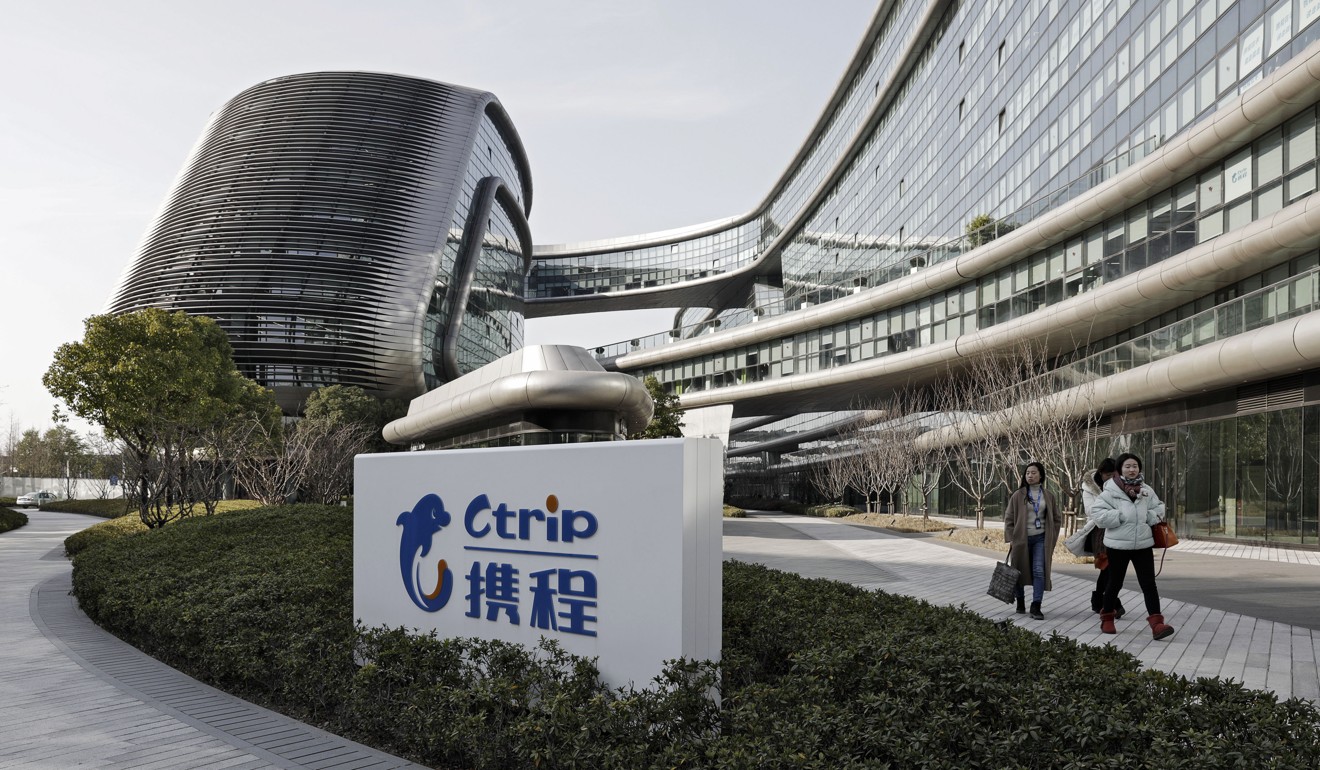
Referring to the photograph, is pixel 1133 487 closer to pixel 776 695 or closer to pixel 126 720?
pixel 776 695

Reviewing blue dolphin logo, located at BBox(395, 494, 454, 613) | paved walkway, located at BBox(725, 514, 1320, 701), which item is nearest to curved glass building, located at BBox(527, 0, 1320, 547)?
paved walkway, located at BBox(725, 514, 1320, 701)

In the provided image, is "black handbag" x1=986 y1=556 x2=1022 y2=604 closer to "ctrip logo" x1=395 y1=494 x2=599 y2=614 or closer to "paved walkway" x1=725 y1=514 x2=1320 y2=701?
"paved walkway" x1=725 y1=514 x2=1320 y2=701

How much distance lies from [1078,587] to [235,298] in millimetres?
48589

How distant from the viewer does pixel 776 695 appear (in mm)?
4410

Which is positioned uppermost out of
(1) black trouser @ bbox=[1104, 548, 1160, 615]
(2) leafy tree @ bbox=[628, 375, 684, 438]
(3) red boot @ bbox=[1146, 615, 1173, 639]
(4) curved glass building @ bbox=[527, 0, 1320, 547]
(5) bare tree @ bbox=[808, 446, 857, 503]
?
(4) curved glass building @ bbox=[527, 0, 1320, 547]

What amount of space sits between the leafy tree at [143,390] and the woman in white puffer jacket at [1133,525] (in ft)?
64.7

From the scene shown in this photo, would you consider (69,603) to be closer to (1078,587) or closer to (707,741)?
(707,741)

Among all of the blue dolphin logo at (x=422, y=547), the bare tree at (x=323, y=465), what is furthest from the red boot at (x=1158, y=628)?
the bare tree at (x=323, y=465)

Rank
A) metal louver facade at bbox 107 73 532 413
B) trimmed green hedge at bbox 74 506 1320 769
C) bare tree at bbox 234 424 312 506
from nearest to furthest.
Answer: trimmed green hedge at bbox 74 506 1320 769 → bare tree at bbox 234 424 312 506 → metal louver facade at bbox 107 73 532 413

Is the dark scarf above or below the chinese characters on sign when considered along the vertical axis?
above

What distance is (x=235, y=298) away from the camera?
4997cm

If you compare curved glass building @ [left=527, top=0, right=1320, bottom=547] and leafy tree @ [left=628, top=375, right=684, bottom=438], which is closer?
curved glass building @ [left=527, top=0, right=1320, bottom=547]

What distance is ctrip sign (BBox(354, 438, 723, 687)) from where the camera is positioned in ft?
15.5

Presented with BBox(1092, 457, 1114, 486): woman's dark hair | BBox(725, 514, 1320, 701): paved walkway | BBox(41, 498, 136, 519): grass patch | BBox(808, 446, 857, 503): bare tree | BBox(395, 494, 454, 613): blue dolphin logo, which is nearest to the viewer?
BBox(395, 494, 454, 613): blue dolphin logo
